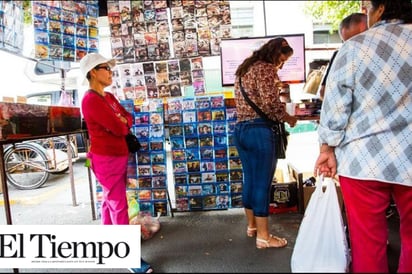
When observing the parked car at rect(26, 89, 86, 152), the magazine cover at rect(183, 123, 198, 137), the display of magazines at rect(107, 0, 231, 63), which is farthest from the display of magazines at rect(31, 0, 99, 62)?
the magazine cover at rect(183, 123, 198, 137)

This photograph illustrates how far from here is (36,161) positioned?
304 cm

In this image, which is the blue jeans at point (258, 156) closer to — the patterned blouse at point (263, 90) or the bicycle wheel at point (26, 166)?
the patterned blouse at point (263, 90)

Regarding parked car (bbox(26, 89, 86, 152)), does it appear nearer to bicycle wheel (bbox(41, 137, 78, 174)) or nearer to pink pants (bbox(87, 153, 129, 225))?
bicycle wheel (bbox(41, 137, 78, 174))

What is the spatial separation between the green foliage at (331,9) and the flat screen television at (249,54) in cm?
314

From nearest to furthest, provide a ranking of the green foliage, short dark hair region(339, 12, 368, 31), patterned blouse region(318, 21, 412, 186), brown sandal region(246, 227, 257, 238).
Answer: patterned blouse region(318, 21, 412, 186)
short dark hair region(339, 12, 368, 31)
brown sandal region(246, 227, 257, 238)
the green foliage

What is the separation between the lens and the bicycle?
2.67 m

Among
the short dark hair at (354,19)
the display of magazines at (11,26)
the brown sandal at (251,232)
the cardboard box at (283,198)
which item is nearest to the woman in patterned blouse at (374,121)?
the short dark hair at (354,19)

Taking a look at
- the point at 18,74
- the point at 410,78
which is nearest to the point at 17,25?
the point at 18,74

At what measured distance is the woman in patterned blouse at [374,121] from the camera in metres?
1.08

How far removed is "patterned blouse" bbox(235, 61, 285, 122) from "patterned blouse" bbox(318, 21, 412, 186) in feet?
2.48

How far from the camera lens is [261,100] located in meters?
1.93

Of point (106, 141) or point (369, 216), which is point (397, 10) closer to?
Answer: point (369, 216)

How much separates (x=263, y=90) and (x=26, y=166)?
8.06 ft

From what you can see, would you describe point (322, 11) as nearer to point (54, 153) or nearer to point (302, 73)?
point (302, 73)
